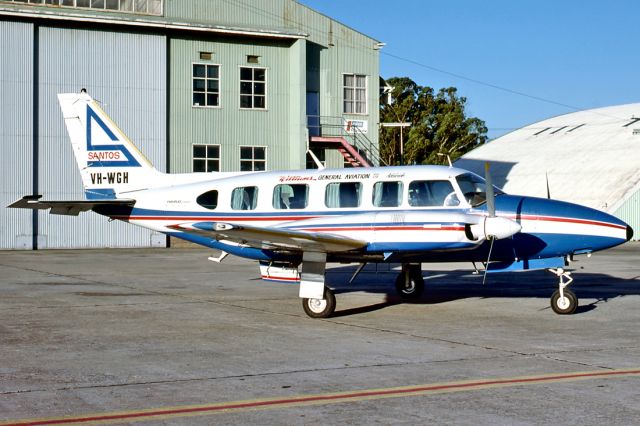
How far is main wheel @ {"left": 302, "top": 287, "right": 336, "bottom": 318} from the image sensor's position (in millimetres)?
15445

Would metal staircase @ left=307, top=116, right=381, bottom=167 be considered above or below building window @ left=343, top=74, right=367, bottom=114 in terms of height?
below

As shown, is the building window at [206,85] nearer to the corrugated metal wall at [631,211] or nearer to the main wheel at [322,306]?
the corrugated metal wall at [631,211]

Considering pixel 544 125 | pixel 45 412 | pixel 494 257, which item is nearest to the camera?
pixel 45 412

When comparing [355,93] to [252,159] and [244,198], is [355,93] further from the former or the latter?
[244,198]

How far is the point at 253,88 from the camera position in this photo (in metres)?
45.9

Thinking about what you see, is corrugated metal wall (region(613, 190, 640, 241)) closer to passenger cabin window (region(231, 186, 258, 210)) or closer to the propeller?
passenger cabin window (region(231, 186, 258, 210))

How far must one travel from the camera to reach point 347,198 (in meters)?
16.5

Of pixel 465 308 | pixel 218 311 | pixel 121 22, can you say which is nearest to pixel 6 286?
pixel 218 311

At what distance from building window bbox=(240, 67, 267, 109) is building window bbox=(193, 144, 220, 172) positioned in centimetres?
290

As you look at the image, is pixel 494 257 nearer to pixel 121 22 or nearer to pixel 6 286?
pixel 6 286

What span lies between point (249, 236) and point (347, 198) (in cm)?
265

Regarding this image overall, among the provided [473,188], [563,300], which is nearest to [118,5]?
[473,188]

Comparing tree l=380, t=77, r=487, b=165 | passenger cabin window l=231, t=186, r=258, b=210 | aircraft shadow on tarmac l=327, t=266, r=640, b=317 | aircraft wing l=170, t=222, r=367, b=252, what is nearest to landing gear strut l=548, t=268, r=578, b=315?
aircraft shadow on tarmac l=327, t=266, r=640, b=317

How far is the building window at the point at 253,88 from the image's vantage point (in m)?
45.7
